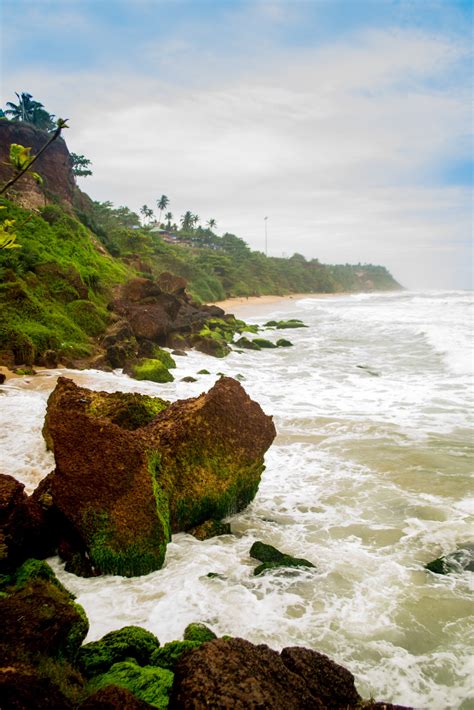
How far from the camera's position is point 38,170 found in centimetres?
3362

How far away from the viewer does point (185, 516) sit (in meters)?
5.95

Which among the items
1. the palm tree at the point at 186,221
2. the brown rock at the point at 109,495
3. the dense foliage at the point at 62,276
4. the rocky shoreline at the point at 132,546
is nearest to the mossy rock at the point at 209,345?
the dense foliage at the point at 62,276

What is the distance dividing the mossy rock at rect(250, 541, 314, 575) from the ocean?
97 millimetres

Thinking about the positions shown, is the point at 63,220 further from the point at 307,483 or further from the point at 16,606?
the point at 16,606

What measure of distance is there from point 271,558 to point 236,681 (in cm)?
245

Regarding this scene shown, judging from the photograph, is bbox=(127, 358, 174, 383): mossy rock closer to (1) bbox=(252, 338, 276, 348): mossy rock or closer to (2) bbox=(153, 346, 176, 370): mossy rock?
(2) bbox=(153, 346, 176, 370): mossy rock

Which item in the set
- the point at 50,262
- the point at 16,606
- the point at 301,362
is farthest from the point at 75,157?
the point at 16,606

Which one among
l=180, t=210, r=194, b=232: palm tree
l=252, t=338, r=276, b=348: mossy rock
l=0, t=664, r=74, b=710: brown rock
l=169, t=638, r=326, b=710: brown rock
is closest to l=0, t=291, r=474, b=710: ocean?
l=169, t=638, r=326, b=710: brown rock

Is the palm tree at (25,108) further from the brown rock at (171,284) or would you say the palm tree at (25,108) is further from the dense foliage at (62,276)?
the brown rock at (171,284)

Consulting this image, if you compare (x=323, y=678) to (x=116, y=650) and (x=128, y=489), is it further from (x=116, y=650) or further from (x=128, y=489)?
(x=128, y=489)

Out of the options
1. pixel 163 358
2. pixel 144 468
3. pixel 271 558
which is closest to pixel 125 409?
pixel 144 468

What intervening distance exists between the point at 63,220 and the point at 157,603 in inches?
998

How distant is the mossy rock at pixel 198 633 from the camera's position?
12.7 feet

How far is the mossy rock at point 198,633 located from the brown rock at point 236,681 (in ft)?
2.58
